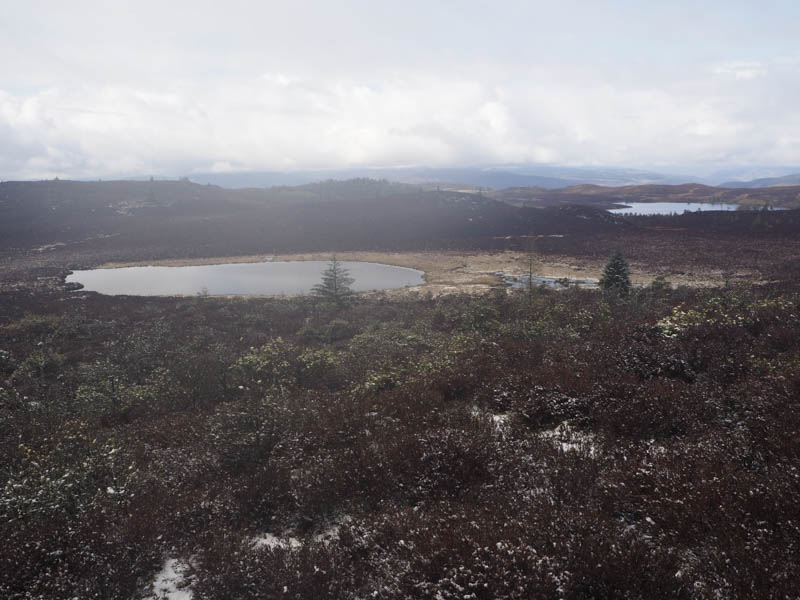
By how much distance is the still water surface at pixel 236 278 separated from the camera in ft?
118

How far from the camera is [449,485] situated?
5148 millimetres

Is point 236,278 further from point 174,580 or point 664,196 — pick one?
point 664,196

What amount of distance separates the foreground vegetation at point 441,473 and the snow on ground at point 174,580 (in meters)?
0.07

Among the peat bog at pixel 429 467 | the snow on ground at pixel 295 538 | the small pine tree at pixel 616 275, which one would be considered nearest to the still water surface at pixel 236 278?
the small pine tree at pixel 616 275

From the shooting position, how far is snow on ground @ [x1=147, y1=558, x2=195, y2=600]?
4.10 meters

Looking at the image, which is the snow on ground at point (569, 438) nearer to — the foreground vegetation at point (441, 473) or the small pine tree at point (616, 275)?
the foreground vegetation at point (441, 473)

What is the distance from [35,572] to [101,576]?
2.31ft

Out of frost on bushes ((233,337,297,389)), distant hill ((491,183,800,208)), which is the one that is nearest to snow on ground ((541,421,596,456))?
frost on bushes ((233,337,297,389))

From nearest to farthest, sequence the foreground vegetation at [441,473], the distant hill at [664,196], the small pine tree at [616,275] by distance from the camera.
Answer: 1. the foreground vegetation at [441,473]
2. the small pine tree at [616,275]
3. the distant hill at [664,196]

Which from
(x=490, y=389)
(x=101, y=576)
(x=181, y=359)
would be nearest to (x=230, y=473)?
(x=101, y=576)

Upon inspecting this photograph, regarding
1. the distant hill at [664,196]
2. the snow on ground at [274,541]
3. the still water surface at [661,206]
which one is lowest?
the snow on ground at [274,541]

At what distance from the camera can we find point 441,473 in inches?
208

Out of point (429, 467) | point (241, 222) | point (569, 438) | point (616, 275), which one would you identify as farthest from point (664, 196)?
point (429, 467)

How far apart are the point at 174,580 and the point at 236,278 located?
131 ft
